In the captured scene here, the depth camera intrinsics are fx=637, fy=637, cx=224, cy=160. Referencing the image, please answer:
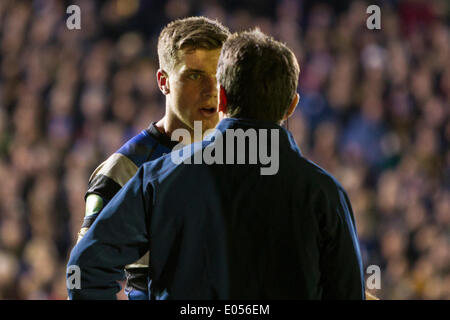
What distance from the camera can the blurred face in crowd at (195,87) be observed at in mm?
2011

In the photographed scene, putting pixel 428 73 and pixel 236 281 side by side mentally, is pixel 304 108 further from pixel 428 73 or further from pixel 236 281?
pixel 236 281

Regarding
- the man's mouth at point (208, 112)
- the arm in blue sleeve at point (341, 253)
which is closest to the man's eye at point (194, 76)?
the man's mouth at point (208, 112)

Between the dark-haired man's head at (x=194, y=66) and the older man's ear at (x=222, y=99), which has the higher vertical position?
the dark-haired man's head at (x=194, y=66)

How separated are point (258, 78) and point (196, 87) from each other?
625 mm

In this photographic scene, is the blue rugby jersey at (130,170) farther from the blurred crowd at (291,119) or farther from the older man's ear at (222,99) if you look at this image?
the blurred crowd at (291,119)

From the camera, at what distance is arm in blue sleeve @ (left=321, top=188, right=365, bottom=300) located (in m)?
1.37

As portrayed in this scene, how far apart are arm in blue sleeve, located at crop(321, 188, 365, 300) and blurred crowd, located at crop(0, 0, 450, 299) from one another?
9.40 ft

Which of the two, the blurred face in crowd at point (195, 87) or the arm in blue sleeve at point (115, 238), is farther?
the blurred face in crowd at point (195, 87)

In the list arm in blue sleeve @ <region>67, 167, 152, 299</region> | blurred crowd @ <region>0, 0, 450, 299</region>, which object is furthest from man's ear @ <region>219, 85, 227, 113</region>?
blurred crowd @ <region>0, 0, 450, 299</region>

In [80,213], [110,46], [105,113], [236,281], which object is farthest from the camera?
[110,46]
